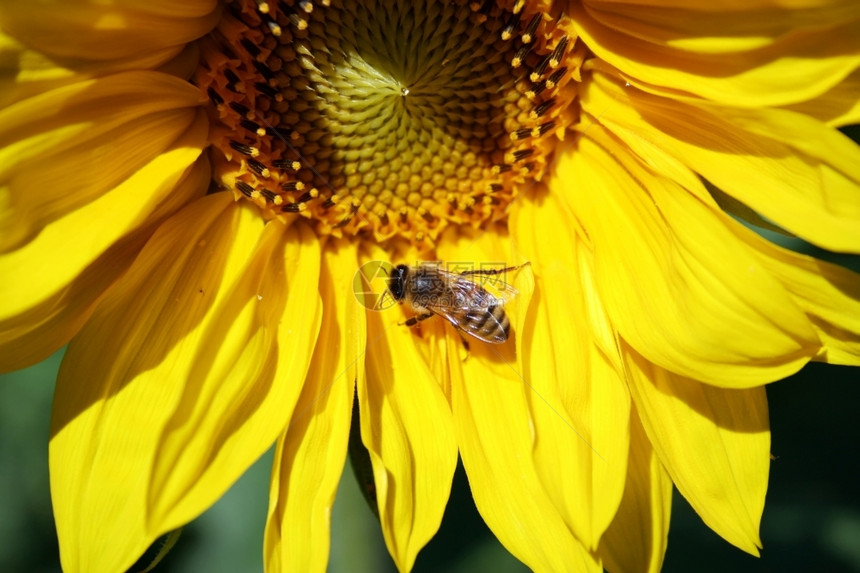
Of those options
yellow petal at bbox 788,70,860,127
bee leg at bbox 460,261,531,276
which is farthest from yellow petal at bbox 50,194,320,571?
yellow petal at bbox 788,70,860,127

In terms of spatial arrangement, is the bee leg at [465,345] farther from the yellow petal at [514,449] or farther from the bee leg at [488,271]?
the bee leg at [488,271]

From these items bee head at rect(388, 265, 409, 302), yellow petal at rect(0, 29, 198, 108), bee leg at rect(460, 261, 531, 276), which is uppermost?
yellow petal at rect(0, 29, 198, 108)

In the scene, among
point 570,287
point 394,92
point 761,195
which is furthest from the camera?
point 394,92

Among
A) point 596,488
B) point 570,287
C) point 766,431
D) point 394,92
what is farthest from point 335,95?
point 766,431

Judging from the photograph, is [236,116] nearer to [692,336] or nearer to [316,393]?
[316,393]

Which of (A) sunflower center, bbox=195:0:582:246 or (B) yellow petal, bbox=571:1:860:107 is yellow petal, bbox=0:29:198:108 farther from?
(B) yellow petal, bbox=571:1:860:107

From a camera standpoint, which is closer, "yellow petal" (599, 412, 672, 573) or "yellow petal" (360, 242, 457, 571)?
"yellow petal" (360, 242, 457, 571)

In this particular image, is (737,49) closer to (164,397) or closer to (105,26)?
(105,26)
